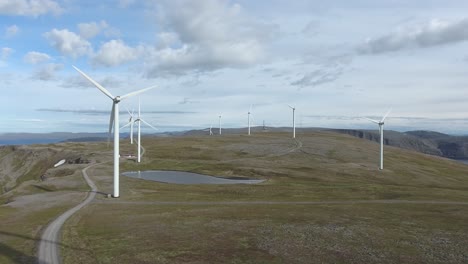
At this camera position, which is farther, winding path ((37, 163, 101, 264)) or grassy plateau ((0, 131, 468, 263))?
grassy plateau ((0, 131, 468, 263))

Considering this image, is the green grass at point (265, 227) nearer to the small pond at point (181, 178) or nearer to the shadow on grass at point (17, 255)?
the shadow on grass at point (17, 255)

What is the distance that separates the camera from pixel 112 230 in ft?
154

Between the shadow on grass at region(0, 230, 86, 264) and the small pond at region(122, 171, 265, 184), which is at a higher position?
the shadow on grass at region(0, 230, 86, 264)

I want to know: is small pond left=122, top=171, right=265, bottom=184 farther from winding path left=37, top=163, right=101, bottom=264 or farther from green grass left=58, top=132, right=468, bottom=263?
winding path left=37, top=163, right=101, bottom=264

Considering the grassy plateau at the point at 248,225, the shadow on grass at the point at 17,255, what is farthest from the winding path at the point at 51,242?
the grassy plateau at the point at 248,225

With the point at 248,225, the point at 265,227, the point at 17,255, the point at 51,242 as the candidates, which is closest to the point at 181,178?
the point at 248,225

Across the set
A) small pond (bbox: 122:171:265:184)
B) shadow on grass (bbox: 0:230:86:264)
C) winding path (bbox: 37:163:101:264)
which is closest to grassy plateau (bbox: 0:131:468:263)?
shadow on grass (bbox: 0:230:86:264)

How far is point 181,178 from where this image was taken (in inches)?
4747

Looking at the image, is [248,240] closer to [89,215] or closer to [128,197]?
[89,215]

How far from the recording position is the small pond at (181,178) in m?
114

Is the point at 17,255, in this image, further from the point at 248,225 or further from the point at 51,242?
the point at 248,225

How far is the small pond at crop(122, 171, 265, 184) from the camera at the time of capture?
372ft

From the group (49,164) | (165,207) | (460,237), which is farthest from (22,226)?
(49,164)

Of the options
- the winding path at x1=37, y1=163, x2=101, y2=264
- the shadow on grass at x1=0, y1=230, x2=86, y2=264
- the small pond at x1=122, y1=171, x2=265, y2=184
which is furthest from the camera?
the small pond at x1=122, y1=171, x2=265, y2=184
